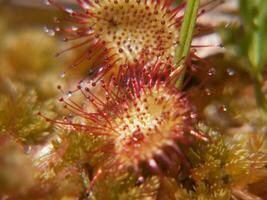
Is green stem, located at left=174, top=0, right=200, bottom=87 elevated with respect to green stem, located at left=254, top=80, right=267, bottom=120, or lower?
elevated

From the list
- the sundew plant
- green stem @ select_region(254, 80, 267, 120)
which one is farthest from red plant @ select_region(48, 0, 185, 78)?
green stem @ select_region(254, 80, 267, 120)

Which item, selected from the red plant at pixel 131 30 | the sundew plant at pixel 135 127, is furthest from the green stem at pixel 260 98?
the red plant at pixel 131 30

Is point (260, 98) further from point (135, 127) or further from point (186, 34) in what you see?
point (135, 127)

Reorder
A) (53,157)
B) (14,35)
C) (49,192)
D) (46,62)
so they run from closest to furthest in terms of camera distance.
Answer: (49,192)
(53,157)
(46,62)
(14,35)

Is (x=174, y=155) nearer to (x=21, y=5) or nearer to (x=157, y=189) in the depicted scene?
(x=157, y=189)

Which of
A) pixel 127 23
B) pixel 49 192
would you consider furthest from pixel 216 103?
pixel 49 192

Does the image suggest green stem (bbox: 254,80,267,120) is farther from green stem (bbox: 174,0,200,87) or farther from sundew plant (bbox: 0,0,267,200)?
green stem (bbox: 174,0,200,87)

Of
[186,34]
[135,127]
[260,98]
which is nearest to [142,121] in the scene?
[135,127]
